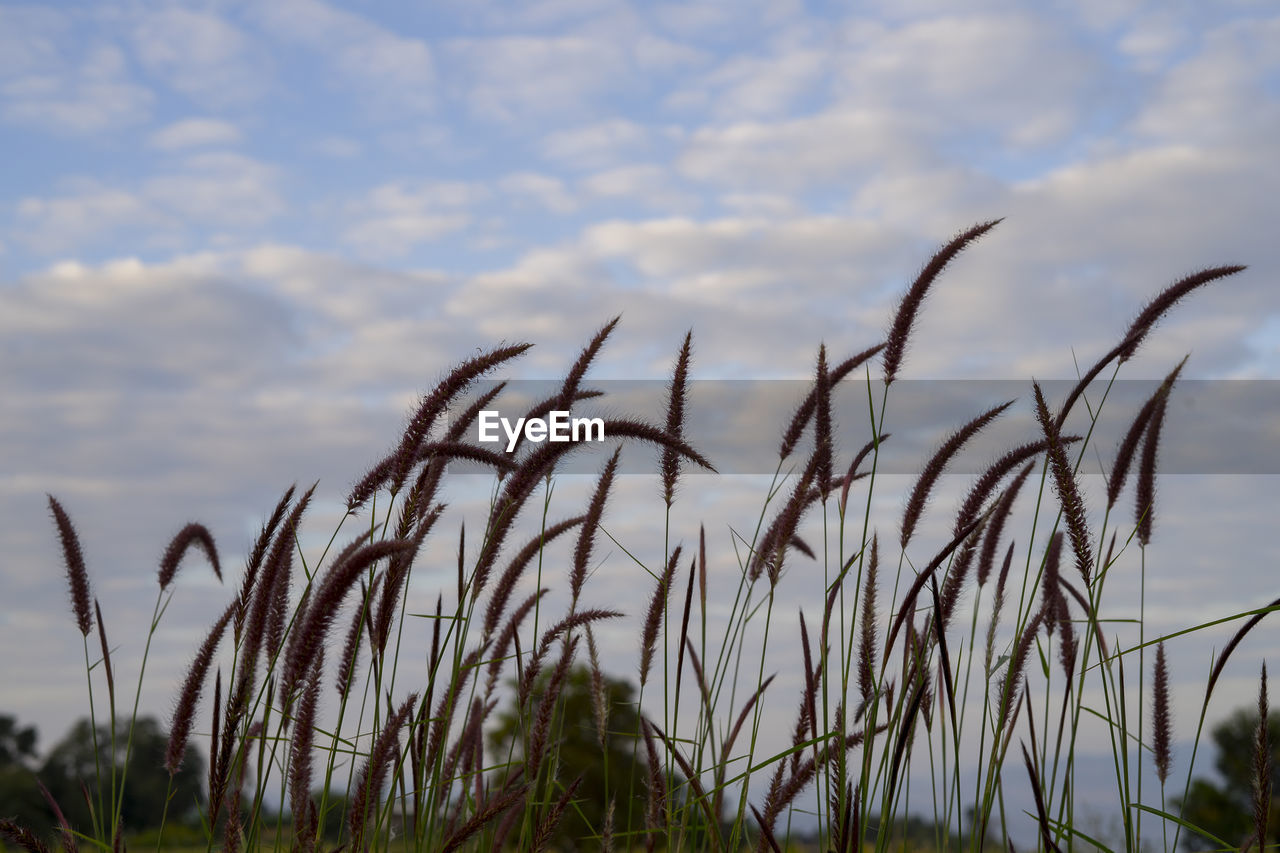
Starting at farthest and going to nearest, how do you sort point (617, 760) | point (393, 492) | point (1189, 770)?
point (617, 760) < point (1189, 770) < point (393, 492)

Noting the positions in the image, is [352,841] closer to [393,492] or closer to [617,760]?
[393,492]

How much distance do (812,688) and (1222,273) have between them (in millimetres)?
1703

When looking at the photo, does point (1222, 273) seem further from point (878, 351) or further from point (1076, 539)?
point (1076, 539)

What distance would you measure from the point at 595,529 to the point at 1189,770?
2106 millimetres

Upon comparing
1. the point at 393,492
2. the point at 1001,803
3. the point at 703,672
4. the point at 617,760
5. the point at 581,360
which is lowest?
the point at 617,760

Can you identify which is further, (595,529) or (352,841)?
(595,529)

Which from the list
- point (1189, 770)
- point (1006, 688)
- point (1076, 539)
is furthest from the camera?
point (1189, 770)

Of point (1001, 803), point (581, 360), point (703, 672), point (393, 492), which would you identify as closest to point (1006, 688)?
point (1001, 803)

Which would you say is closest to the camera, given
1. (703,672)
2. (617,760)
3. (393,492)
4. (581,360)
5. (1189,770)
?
(393,492)

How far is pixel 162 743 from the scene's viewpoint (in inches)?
125

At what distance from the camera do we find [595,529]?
3477 millimetres

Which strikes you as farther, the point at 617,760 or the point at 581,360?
the point at 617,760

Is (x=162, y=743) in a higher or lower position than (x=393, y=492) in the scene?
lower

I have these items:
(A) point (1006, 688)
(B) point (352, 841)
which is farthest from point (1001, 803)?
(B) point (352, 841)
